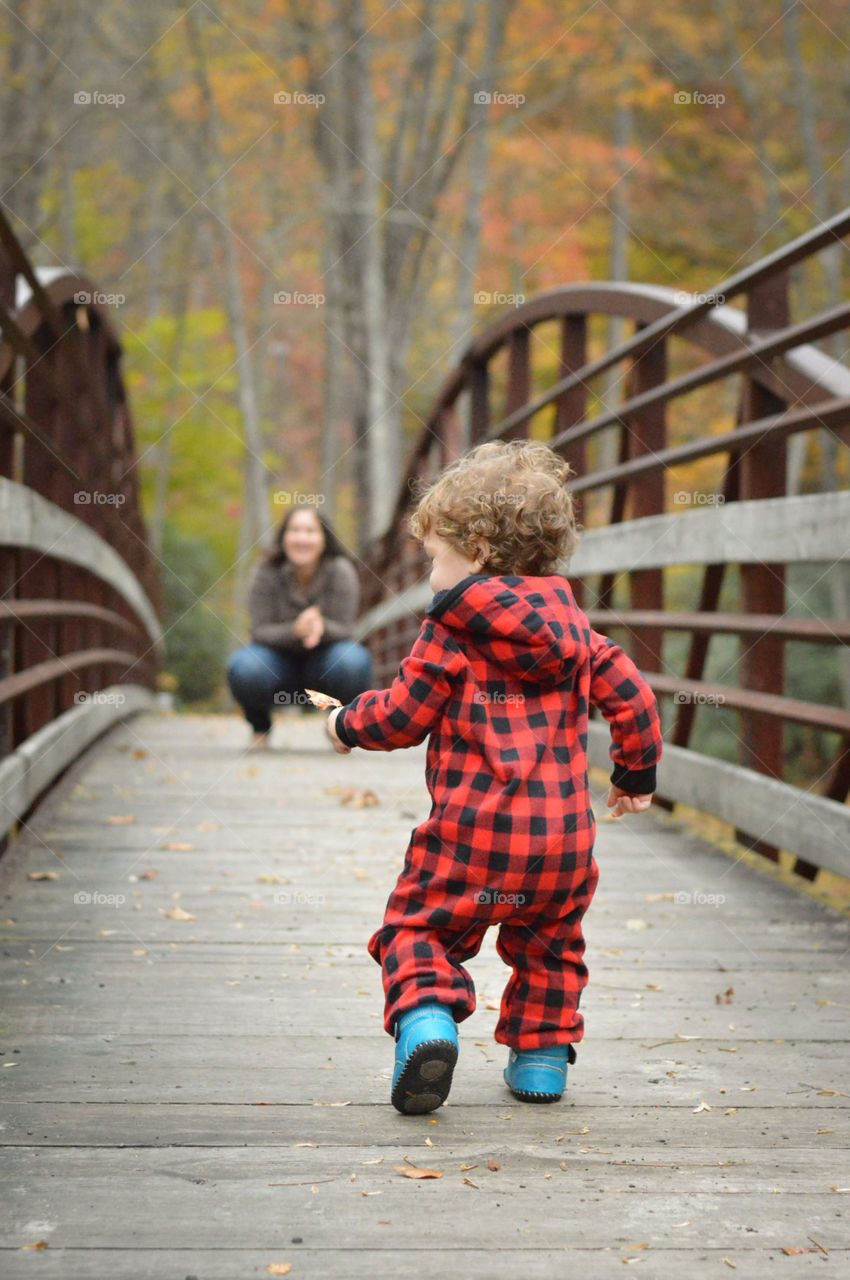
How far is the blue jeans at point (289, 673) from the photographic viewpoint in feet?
20.2

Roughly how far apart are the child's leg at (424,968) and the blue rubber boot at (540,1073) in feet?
0.42

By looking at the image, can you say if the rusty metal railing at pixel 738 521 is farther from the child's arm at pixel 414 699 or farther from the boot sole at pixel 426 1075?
the boot sole at pixel 426 1075

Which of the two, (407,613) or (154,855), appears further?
(407,613)

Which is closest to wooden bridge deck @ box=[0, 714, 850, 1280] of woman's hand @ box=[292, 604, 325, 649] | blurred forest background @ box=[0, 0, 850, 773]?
woman's hand @ box=[292, 604, 325, 649]

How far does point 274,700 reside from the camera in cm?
628

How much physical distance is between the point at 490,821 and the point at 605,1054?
1.87ft

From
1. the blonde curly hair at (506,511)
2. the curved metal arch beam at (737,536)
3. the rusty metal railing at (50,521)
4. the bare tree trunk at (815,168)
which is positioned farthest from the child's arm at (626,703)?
the bare tree trunk at (815,168)

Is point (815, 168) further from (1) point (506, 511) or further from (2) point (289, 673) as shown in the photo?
(1) point (506, 511)

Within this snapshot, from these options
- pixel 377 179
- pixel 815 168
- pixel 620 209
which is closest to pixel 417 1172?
pixel 377 179

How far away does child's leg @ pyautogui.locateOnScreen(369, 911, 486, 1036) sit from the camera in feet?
7.12

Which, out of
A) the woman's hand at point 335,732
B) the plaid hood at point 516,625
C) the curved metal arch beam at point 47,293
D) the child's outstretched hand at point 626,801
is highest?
the curved metal arch beam at point 47,293

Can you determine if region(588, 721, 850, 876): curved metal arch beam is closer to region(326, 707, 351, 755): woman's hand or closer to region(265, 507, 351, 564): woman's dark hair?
region(326, 707, 351, 755): woman's hand

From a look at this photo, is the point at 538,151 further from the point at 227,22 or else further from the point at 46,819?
the point at 46,819

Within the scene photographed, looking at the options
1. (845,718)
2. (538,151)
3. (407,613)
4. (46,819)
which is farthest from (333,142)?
(845,718)
